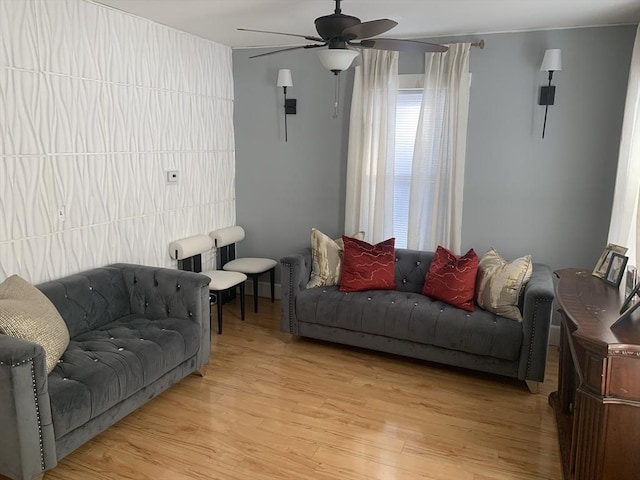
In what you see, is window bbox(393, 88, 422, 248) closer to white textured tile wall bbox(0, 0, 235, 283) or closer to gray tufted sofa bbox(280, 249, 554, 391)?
gray tufted sofa bbox(280, 249, 554, 391)

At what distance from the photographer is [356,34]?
279cm

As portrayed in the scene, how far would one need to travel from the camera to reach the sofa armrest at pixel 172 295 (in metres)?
3.47

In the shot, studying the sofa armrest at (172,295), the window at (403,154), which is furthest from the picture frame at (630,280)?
the sofa armrest at (172,295)

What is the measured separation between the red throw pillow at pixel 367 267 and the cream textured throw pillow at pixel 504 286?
75cm

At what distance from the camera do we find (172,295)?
3523mm

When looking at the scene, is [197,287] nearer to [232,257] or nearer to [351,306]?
[351,306]

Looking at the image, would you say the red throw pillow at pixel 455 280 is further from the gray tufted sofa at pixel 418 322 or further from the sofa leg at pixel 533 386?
the sofa leg at pixel 533 386

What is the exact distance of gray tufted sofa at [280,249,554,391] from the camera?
3.40 meters

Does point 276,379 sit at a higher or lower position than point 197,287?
lower

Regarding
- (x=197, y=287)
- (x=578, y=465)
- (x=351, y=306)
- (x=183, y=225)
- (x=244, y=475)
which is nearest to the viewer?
(x=578, y=465)

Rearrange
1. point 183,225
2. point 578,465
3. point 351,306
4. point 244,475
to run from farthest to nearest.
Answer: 1. point 183,225
2. point 351,306
3. point 244,475
4. point 578,465

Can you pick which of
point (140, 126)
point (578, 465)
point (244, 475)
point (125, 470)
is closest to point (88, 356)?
point (125, 470)

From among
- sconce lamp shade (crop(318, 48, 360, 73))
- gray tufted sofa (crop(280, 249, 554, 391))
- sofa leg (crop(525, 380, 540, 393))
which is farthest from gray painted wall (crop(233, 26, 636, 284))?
sconce lamp shade (crop(318, 48, 360, 73))

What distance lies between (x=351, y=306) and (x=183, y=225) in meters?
1.72
